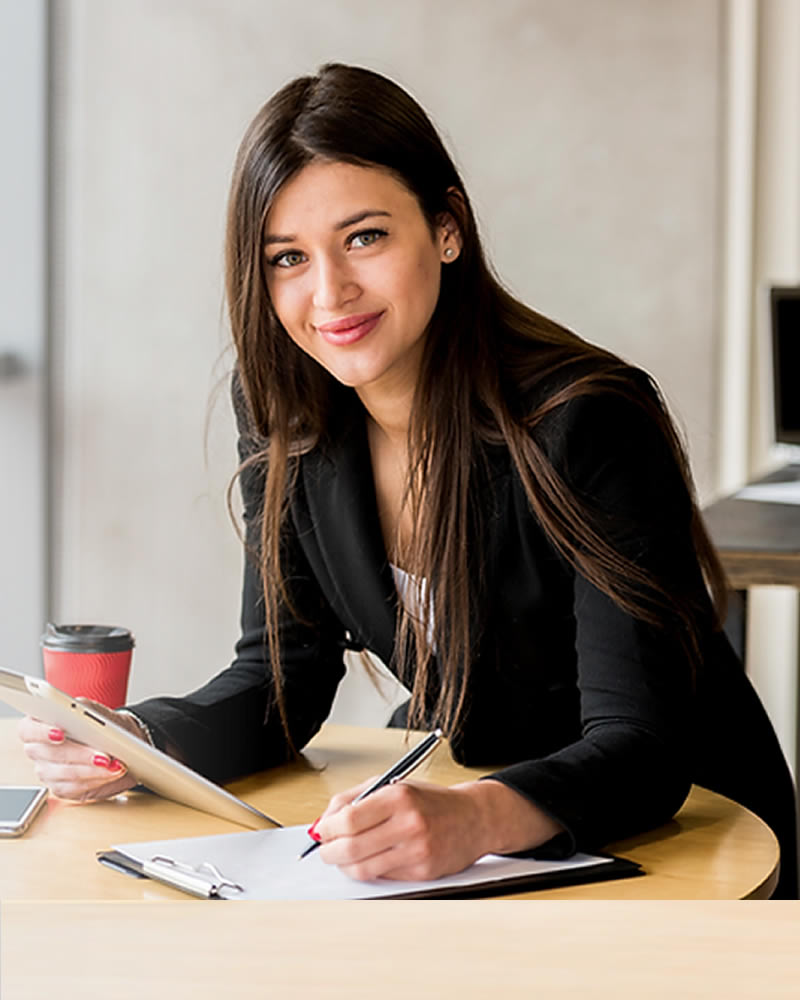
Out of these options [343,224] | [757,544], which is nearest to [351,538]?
[343,224]

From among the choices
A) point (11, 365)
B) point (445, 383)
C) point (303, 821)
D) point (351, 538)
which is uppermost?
point (11, 365)

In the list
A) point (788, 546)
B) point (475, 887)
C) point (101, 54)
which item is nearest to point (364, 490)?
point (475, 887)

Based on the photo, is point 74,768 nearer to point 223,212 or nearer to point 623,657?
point 623,657

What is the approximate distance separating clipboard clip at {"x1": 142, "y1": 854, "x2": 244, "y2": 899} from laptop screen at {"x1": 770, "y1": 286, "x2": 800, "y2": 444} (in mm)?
2513

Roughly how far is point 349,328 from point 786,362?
2.08 m

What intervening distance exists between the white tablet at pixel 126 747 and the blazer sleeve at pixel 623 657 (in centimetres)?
20

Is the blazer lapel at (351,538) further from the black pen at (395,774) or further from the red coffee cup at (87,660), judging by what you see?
the black pen at (395,774)

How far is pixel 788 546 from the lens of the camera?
2.05m

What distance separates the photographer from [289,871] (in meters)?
0.86

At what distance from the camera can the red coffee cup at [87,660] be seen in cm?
117

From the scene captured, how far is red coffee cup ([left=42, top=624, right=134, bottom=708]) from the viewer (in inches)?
46.2

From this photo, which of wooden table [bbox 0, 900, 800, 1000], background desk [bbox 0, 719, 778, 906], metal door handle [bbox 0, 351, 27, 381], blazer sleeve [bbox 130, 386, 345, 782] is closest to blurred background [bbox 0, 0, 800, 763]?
metal door handle [bbox 0, 351, 27, 381]

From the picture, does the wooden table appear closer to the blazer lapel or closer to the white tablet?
the white tablet

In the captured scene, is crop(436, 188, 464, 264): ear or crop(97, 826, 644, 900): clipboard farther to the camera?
crop(436, 188, 464, 264): ear
